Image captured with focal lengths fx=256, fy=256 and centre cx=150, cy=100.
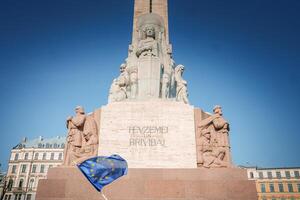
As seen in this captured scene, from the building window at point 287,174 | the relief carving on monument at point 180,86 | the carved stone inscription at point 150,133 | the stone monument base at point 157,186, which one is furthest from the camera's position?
the building window at point 287,174

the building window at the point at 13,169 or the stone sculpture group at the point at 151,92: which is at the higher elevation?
the building window at the point at 13,169

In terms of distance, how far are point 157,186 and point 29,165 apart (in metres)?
53.9

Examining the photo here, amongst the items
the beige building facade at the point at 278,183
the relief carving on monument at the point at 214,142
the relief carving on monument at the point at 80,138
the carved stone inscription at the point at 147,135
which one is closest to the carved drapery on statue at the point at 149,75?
the carved stone inscription at the point at 147,135

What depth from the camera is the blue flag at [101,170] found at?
200 inches

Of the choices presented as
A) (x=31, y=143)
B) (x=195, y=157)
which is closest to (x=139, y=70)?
(x=195, y=157)

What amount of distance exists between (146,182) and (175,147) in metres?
1.78

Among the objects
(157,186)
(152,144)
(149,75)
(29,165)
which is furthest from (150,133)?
(29,165)

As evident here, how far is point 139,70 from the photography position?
11141 millimetres

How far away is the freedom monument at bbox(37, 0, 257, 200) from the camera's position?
7.59 meters

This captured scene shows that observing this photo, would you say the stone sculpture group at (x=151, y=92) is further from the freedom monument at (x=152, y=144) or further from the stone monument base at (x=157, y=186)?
the stone monument base at (x=157, y=186)

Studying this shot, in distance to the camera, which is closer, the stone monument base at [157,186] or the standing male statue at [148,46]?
the stone monument base at [157,186]

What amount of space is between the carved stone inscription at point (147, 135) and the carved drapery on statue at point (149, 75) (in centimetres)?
171

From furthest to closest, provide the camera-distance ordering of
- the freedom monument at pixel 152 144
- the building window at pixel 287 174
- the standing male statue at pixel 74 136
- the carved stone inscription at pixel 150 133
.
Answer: the building window at pixel 287 174 < the standing male statue at pixel 74 136 < the carved stone inscription at pixel 150 133 < the freedom monument at pixel 152 144

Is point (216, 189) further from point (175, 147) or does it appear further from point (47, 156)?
point (47, 156)
